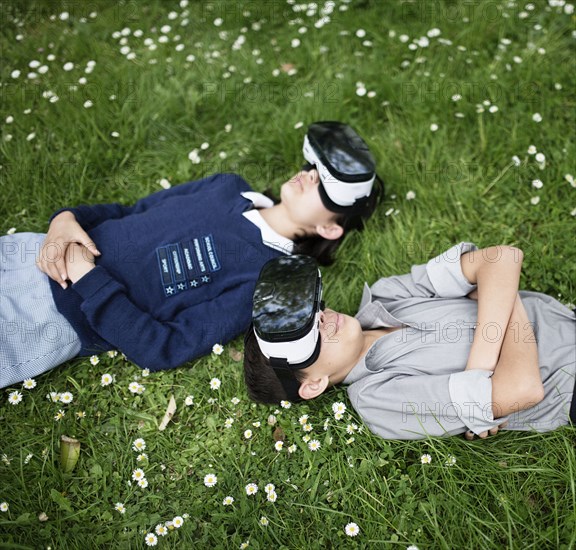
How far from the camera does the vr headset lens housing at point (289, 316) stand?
2.13m

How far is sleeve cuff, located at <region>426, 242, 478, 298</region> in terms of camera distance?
2.48 m

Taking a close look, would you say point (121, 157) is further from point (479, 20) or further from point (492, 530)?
point (492, 530)

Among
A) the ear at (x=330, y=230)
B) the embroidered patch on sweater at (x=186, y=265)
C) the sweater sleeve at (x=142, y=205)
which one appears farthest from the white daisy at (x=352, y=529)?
the sweater sleeve at (x=142, y=205)

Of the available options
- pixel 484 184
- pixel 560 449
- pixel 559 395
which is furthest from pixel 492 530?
pixel 484 184

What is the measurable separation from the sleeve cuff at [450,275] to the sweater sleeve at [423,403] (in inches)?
17.9

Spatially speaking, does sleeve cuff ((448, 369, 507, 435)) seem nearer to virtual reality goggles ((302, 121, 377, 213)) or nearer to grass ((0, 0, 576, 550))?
grass ((0, 0, 576, 550))

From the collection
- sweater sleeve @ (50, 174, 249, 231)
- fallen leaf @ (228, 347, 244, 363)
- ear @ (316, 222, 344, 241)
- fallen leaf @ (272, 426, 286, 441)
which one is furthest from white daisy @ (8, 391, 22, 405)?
ear @ (316, 222, 344, 241)

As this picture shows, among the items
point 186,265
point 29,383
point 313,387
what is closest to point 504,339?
point 313,387

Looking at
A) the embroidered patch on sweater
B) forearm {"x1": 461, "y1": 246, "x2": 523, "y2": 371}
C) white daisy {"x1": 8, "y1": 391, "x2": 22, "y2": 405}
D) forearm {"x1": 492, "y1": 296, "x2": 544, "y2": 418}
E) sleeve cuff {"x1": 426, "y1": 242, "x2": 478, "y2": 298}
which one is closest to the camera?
forearm {"x1": 492, "y1": 296, "x2": 544, "y2": 418}

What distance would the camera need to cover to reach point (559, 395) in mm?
2316

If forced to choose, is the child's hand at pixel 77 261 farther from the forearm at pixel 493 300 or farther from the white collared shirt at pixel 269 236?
the forearm at pixel 493 300

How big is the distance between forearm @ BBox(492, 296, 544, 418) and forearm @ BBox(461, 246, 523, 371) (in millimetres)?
42

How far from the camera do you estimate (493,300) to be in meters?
2.28

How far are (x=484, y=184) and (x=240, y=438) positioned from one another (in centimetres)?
211
